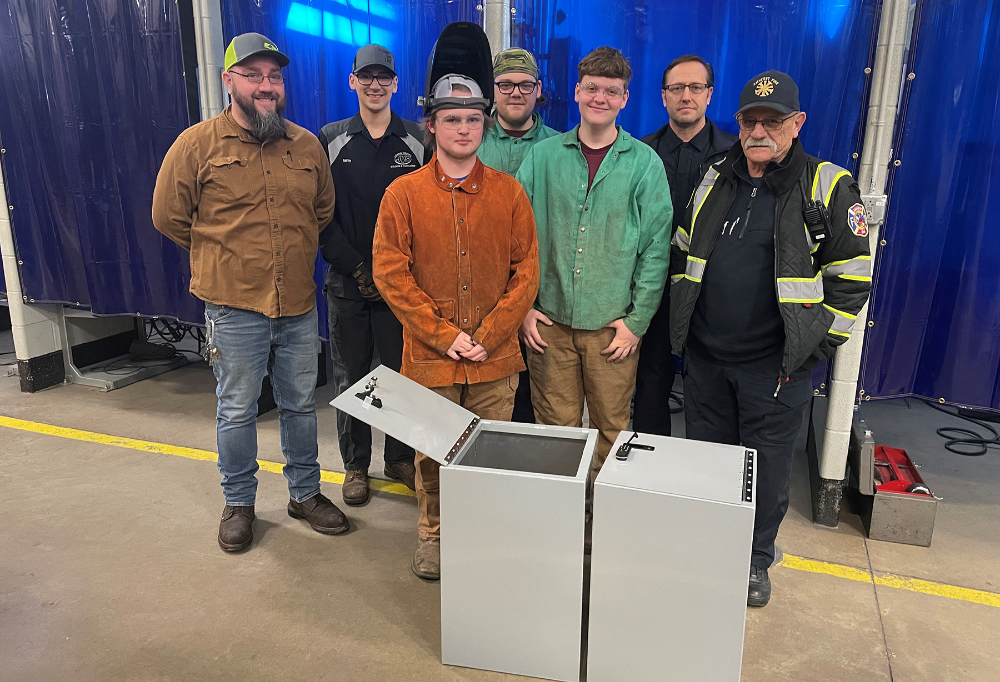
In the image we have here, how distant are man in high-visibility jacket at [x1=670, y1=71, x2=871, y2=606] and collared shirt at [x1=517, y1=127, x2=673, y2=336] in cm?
10

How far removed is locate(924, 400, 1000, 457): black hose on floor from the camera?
11.6 feet

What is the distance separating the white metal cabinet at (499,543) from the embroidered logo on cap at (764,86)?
3.62 ft

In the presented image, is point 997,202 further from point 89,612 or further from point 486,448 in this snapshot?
point 89,612

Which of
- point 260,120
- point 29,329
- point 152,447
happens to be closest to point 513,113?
point 260,120

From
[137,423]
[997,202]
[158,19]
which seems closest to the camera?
[997,202]

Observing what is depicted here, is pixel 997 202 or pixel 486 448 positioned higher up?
pixel 997 202

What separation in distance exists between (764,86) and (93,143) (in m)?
3.43

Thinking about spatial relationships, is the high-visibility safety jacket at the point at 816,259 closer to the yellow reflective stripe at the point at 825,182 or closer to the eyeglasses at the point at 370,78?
the yellow reflective stripe at the point at 825,182

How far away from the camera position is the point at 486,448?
2141 millimetres

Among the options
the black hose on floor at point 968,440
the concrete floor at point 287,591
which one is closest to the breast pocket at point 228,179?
the concrete floor at point 287,591

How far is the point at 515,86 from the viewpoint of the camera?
2539 mm

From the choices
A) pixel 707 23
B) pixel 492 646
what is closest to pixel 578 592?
pixel 492 646

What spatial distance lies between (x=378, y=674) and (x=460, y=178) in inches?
58.5

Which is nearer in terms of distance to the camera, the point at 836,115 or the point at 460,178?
the point at 460,178
